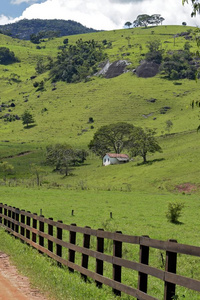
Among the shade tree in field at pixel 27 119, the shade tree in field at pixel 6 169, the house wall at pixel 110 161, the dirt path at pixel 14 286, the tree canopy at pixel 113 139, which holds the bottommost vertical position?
the dirt path at pixel 14 286

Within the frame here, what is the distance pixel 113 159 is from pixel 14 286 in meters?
95.1

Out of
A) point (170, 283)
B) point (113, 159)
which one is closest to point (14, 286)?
point (170, 283)

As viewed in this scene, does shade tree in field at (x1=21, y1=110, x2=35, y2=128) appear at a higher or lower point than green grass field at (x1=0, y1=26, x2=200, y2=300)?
higher

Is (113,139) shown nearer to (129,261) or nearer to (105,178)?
(105,178)

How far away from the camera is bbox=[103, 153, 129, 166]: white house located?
105519mm

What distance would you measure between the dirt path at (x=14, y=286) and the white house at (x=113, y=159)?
92207 mm

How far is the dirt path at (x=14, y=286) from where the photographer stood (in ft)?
32.4

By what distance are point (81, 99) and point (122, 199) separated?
14734 cm

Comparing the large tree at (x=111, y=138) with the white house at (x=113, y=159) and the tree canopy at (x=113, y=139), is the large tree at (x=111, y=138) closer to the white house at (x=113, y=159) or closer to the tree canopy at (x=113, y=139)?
the tree canopy at (x=113, y=139)

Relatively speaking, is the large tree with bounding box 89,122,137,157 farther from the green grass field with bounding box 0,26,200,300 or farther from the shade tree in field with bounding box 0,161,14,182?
the shade tree in field with bounding box 0,161,14,182

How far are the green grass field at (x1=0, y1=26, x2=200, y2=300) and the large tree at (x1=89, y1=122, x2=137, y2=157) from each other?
4046 millimetres

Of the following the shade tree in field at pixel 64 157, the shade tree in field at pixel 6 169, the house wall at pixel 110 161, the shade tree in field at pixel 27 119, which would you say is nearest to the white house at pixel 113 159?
the house wall at pixel 110 161

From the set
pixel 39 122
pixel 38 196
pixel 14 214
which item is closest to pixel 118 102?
pixel 39 122

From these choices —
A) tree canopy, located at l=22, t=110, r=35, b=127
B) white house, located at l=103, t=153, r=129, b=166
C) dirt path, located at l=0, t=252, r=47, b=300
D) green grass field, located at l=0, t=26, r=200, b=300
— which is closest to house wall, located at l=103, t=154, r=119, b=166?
white house, located at l=103, t=153, r=129, b=166
